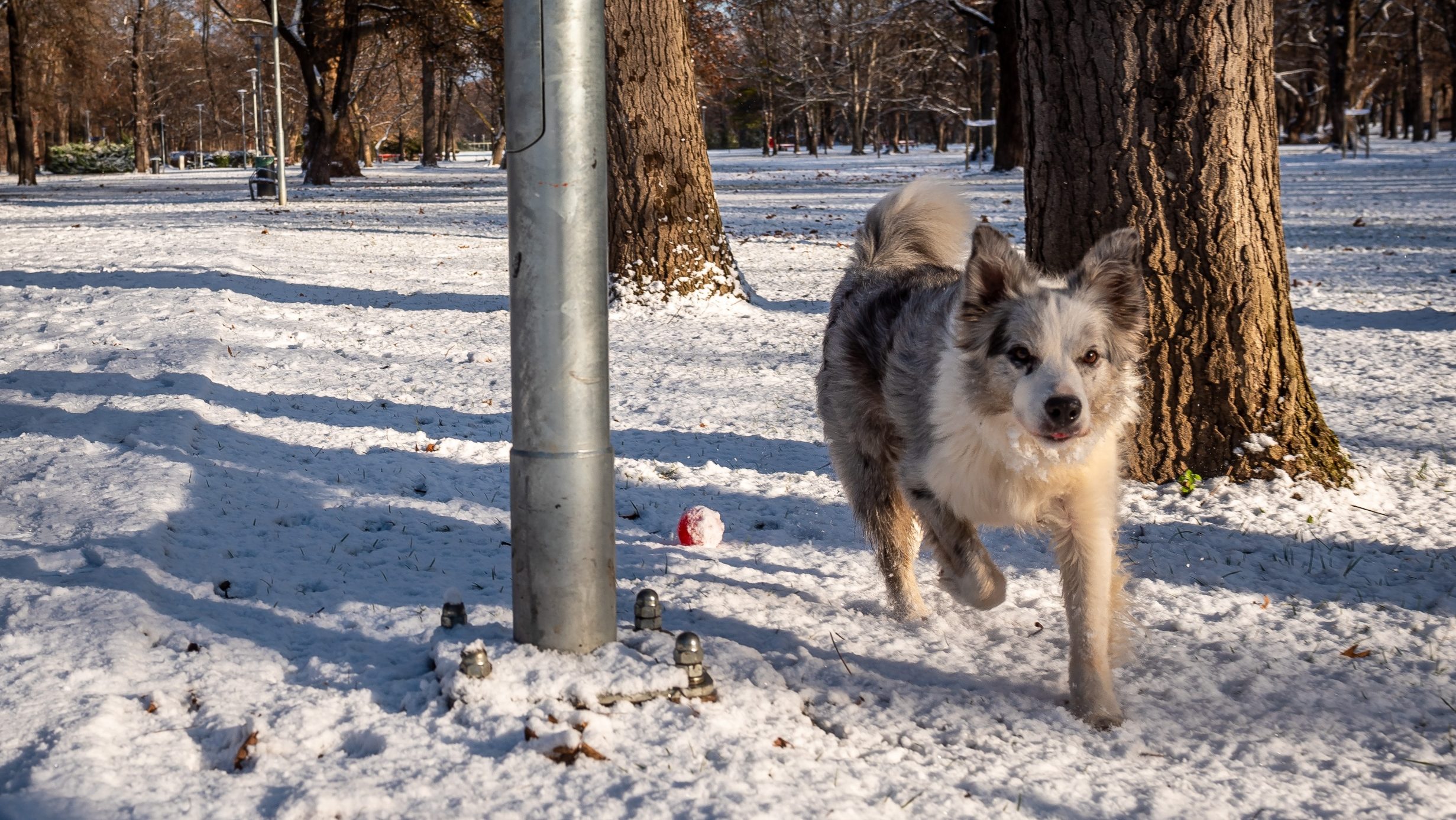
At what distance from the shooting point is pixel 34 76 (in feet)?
172

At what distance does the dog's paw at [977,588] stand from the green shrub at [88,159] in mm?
68127

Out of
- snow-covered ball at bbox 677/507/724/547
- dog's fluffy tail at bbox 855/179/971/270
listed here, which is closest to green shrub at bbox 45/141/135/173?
snow-covered ball at bbox 677/507/724/547

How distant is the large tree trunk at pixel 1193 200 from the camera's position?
17.6 feet

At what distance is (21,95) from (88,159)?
26.1m

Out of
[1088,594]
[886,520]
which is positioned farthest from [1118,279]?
[886,520]

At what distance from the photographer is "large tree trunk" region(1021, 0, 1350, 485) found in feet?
17.6

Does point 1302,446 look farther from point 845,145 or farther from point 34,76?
point 845,145

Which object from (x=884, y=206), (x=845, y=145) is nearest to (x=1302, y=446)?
(x=884, y=206)

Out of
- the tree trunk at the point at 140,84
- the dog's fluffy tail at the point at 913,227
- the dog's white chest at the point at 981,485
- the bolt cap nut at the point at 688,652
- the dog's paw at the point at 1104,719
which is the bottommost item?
the dog's paw at the point at 1104,719

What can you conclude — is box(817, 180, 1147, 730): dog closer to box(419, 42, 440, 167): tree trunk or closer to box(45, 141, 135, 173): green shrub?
box(419, 42, 440, 167): tree trunk

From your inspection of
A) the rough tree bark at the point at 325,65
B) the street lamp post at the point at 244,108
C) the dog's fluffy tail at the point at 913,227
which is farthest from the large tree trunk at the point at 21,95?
the dog's fluffy tail at the point at 913,227

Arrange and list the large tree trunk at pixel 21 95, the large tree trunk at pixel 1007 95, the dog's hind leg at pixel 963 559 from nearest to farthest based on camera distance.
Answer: the dog's hind leg at pixel 963 559, the large tree trunk at pixel 1007 95, the large tree trunk at pixel 21 95

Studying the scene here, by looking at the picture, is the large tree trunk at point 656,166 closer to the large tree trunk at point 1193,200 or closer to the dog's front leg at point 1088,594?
the large tree trunk at point 1193,200

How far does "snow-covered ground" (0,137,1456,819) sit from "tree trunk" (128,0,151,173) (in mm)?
46502
